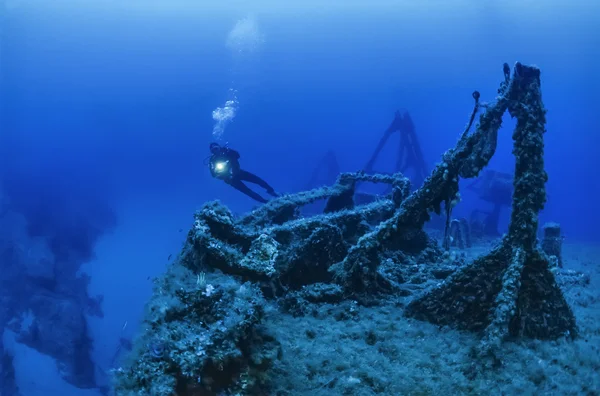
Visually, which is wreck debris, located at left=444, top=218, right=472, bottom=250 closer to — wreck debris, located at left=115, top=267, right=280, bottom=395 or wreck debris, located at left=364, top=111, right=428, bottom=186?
wreck debris, located at left=364, top=111, right=428, bottom=186

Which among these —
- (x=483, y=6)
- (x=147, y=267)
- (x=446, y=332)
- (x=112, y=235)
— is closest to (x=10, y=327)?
(x=147, y=267)

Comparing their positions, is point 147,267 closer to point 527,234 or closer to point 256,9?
point 527,234

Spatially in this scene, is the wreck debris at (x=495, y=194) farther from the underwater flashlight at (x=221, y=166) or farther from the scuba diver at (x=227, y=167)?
the underwater flashlight at (x=221, y=166)

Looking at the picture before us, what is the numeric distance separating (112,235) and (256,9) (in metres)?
175

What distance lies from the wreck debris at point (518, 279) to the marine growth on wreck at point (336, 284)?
11 millimetres

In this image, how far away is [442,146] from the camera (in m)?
191

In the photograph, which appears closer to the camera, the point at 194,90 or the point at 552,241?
the point at 552,241

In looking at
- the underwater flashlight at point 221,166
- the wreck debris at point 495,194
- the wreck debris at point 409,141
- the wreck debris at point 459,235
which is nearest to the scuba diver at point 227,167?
the underwater flashlight at point 221,166

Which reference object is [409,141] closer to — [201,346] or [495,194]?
[495,194]

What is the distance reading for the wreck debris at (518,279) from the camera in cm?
366

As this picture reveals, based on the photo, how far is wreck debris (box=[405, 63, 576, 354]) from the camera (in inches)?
144

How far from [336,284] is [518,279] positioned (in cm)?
233

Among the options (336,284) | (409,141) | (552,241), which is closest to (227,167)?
(336,284)

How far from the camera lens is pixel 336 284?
205 inches
